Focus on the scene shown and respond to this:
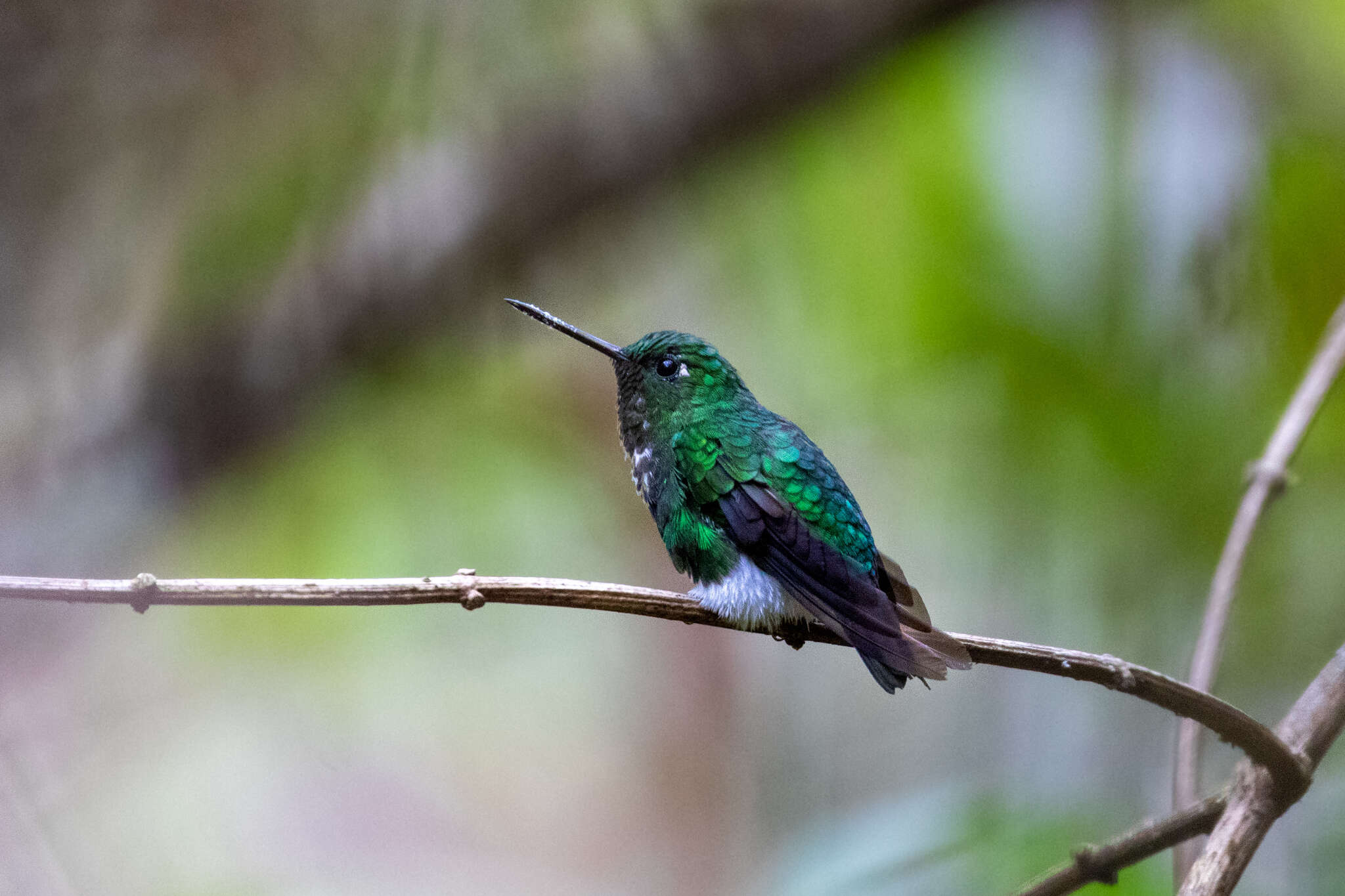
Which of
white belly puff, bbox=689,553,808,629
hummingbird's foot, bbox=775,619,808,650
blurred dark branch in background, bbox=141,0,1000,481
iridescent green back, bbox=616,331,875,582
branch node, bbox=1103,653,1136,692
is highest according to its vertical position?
blurred dark branch in background, bbox=141,0,1000,481

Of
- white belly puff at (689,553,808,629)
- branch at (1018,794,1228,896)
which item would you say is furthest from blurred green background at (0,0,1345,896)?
white belly puff at (689,553,808,629)

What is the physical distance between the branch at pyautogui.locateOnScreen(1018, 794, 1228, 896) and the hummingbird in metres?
0.23

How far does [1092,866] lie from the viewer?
0.68m

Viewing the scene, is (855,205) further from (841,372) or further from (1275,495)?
(1275,495)

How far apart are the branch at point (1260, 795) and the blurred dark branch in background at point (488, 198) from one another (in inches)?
66.9

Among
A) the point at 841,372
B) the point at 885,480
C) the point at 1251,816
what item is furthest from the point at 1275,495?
the point at 885,480

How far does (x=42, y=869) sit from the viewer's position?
19.7 inches

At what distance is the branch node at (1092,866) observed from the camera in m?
0.68

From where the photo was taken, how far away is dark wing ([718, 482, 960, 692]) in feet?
1.65

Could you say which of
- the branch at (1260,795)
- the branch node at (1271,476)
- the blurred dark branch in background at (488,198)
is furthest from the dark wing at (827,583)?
the blurred dark branch in background at (488,198)

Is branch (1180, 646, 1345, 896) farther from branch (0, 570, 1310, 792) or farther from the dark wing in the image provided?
the dark wing

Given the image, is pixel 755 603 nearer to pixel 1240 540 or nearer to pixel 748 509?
pixel 748 509

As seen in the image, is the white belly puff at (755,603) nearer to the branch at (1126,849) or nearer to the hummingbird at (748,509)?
the hummingbird at (748,509)

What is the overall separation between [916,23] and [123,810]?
1902mm
